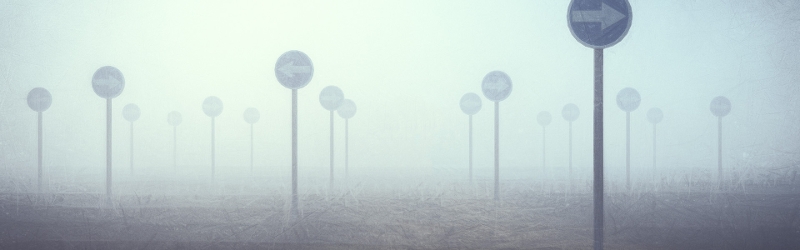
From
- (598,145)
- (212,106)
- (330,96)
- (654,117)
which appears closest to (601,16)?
(598,145)

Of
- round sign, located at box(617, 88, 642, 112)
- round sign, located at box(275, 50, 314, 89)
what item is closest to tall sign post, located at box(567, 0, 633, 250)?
round sign, located at box(275, 50, 314, 89)

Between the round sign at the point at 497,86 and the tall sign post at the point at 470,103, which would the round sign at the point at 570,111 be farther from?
the round sign at the point at 497,86

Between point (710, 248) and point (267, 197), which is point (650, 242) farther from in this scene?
point (267, 197)

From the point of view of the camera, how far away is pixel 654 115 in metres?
17.3

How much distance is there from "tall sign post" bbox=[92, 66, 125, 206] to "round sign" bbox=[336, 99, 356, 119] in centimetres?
705

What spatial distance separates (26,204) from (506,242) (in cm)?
894

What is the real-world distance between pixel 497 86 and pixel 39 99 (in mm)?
9711

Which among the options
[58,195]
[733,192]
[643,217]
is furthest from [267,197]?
[733,192]

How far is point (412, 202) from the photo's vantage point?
11289 mm

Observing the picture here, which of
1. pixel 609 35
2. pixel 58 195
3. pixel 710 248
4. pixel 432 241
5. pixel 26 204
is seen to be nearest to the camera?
pixel 609 35

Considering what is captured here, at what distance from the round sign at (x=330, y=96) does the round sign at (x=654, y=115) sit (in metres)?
9.20

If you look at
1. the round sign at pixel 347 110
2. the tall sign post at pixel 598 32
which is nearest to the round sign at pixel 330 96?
the round sign at pixel 347 110

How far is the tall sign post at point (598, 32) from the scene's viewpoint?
214 inches

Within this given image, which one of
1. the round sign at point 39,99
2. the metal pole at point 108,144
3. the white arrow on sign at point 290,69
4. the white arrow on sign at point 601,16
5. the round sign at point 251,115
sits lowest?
the metal pole at point 108,144
